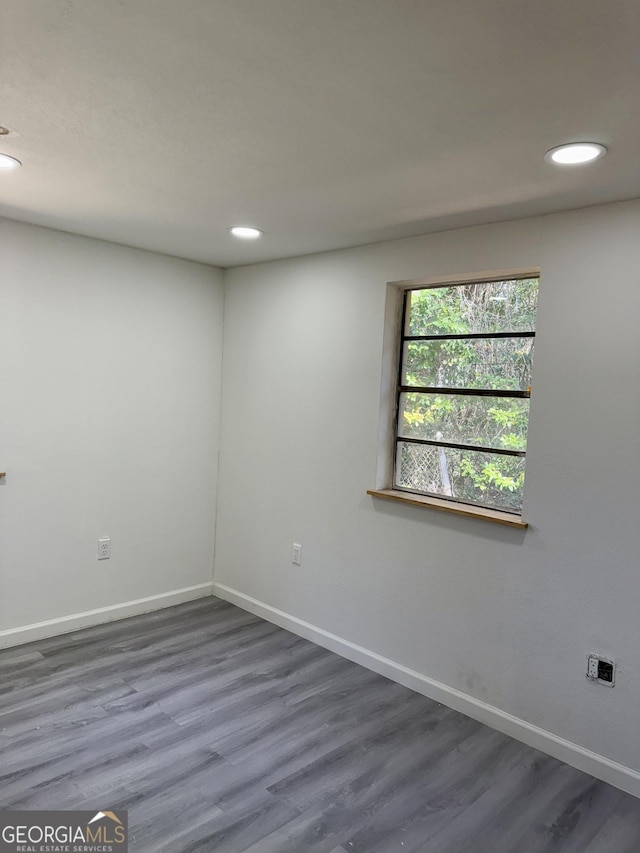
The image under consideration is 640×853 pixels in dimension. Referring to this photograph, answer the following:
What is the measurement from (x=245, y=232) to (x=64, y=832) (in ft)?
8.30

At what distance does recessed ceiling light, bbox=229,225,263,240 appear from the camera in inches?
111

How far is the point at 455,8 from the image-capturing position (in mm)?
1144

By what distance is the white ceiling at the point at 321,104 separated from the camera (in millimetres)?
1204

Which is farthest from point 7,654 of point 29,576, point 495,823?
point 495,823

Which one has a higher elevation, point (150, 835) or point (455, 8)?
point (455, 8)

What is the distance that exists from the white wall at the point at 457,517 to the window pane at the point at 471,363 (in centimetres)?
17

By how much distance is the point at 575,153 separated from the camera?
1760 mm

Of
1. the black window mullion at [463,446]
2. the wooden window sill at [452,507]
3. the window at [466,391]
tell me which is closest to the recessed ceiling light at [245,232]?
the window at [466,391]

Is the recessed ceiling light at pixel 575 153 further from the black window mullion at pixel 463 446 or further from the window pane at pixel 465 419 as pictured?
the black window mullion at pixel 463 446

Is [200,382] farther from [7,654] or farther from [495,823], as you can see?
[495,823]

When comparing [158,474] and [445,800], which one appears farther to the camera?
[158,474]

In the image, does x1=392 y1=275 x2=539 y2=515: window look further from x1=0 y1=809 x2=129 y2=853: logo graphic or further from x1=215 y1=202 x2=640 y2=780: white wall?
x1=0 y1=809 x2=129 y2=853: logo graphic

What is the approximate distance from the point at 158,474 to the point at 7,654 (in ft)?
4.08

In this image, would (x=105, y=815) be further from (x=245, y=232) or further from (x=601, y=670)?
(x=245, y=232)
